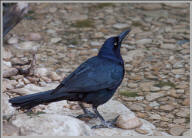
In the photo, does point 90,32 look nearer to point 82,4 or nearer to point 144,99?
point 82,4

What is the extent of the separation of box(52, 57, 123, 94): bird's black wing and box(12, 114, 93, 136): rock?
435 millimetres

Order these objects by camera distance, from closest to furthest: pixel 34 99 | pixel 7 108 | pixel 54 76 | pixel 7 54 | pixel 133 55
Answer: pixel 34 99 → pixel 7 108 → pixel 54 76 → pixel 7 54 → pixel 133 55

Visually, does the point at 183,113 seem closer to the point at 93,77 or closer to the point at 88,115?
the point at 88,115

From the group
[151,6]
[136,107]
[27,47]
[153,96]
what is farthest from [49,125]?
[151,6]

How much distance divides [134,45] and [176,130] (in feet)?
9.36

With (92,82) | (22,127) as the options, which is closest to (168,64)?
(92,82)

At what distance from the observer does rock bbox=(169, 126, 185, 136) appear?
4883 mm

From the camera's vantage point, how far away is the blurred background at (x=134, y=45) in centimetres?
564

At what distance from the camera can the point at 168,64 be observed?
6.82 meters

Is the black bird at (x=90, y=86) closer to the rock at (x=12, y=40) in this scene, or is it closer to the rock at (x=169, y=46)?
the rock at (x=169, y=46)

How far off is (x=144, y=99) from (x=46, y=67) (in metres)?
1.82

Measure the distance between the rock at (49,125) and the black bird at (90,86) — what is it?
0.32m

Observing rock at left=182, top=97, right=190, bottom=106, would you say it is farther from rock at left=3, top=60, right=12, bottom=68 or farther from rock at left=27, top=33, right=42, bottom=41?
rock at left=27, top=33, right=42, bottom=41

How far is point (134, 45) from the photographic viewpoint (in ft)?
24.7
